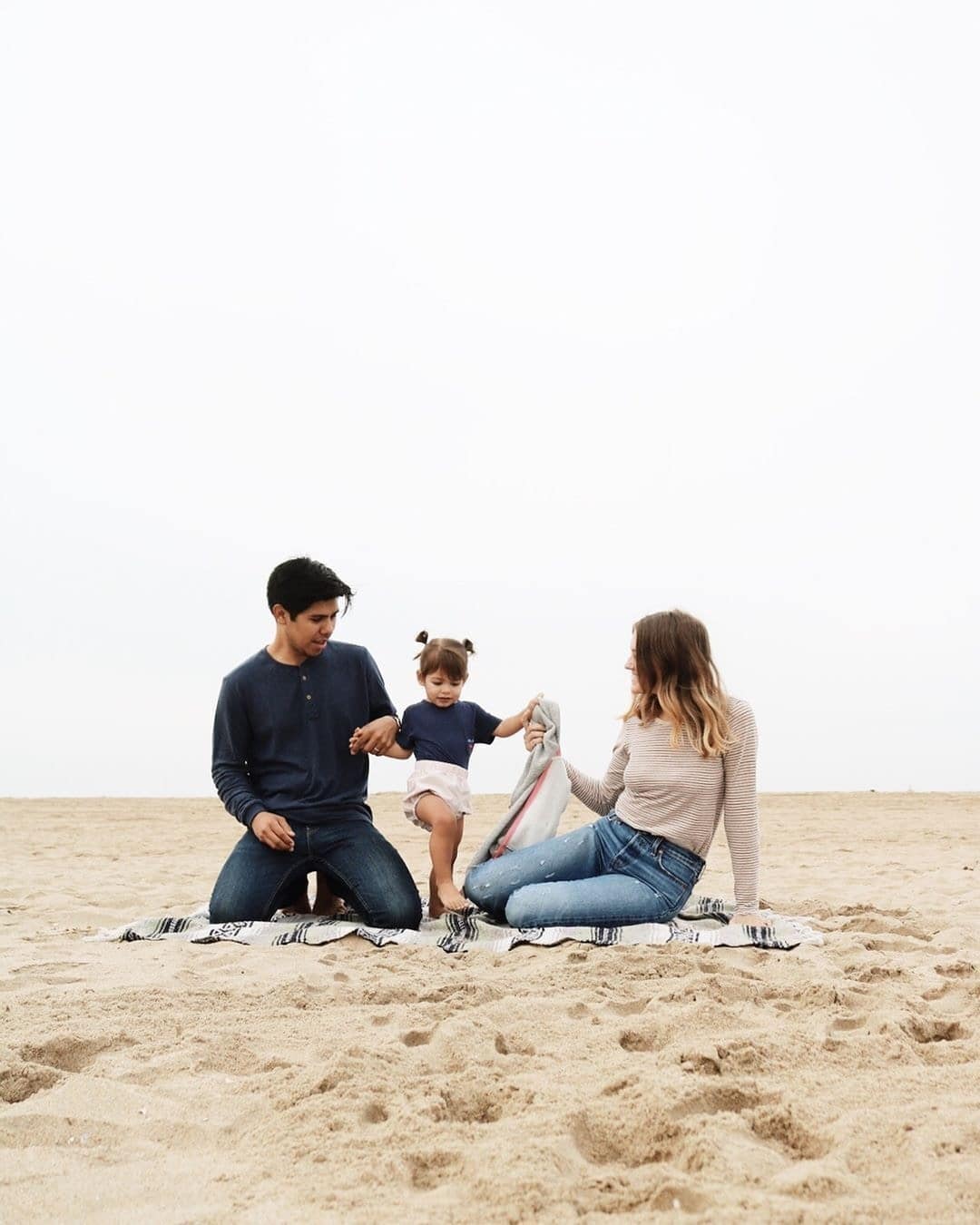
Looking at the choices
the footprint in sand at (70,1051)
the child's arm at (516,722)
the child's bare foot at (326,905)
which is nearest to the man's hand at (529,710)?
the child's arm at (516,722)

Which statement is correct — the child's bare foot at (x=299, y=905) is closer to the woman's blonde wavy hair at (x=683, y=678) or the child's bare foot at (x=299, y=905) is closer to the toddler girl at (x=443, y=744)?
the toddler girl at (x=443, y=744)

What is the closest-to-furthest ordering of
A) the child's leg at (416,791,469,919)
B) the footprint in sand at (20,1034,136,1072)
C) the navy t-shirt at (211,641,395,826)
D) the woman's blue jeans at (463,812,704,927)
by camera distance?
the footprint in sand at (20,1034,136,1072) < the woman's blue jeans at (463,812,704,927) < the navy t-shirt at (211,641,395,826) < the child's leg at (416,791,469,919)

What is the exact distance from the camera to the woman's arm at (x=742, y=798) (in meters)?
4.30

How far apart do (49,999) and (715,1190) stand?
2.35m

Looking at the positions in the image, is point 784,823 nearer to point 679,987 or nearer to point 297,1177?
point 679,987

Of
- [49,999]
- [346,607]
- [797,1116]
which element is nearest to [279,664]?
[346,607]

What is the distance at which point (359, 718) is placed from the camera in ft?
16.5

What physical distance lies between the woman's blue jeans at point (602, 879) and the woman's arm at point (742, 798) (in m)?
0.22

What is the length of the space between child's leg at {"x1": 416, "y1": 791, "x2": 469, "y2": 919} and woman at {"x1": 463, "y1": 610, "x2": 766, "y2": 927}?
1.55ft

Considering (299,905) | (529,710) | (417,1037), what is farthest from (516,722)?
(417,1037)

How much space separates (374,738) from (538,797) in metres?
0.83

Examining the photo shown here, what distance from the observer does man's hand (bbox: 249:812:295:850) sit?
4512 millimetres

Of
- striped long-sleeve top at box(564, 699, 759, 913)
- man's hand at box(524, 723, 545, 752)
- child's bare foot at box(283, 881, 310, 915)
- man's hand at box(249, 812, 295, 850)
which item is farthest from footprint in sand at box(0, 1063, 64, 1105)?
man's hand at box(524, 723, 545, 752)

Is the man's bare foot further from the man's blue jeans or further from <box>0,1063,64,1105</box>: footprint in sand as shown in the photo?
<box>0,1063,64,1105</box>: footprint in sand
